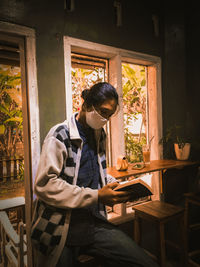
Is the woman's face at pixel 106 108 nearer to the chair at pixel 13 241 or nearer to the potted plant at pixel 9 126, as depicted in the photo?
the chair at pixel 13 241

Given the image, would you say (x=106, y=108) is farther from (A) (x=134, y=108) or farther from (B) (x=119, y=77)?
(A) (x=134, y=108)

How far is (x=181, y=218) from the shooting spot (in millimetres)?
2236

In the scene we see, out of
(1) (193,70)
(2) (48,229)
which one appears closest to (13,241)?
(2) (48,229)

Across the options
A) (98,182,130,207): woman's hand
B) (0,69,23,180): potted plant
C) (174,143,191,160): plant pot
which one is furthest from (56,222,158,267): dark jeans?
(0,69,23,180): potted plant

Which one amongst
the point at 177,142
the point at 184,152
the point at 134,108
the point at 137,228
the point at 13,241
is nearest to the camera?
the point at 13,241

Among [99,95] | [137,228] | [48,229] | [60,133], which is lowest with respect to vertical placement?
[137,228]

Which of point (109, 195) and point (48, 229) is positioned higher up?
point (109, 195)

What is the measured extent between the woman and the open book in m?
0.04

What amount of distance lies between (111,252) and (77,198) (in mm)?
470

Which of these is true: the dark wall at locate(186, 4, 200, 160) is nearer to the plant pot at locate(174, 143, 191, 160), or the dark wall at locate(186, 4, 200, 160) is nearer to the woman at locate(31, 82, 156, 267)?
the plant pot at locate(174, 143, 191, 160)

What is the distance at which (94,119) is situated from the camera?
1498 millimetres

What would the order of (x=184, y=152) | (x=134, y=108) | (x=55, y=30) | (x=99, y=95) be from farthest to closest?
(x=134, y=108) → (x=184, y=152) → (x=55, y=30) → (x=99, y=95)

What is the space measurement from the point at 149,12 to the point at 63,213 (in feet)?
9.12

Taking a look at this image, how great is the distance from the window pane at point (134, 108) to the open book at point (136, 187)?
1799 millimetres
